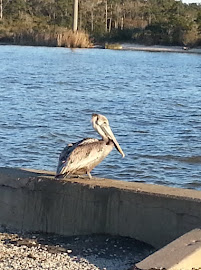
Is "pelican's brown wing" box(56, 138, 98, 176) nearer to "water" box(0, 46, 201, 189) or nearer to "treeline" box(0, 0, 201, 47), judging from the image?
"water" box(0, 46, 201, 189)

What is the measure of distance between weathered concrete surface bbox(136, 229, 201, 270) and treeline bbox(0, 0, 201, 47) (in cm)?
5246

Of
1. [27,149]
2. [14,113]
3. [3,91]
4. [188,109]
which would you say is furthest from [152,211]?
[3,91]

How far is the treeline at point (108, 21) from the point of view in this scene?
6388 centimetres

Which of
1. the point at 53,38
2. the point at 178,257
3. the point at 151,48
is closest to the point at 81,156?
the point at 178,257

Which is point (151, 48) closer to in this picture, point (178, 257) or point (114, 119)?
point (114, 119)

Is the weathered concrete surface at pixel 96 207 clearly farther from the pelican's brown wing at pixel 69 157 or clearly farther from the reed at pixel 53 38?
the reed at pixel 53 38

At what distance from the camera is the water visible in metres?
9.85

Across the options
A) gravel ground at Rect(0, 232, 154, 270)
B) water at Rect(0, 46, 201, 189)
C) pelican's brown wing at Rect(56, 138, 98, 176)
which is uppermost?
pelican's brown wing at Rect(56, 138, 98, 176)

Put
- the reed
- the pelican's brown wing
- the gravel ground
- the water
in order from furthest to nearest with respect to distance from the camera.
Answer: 1. the reed
2. the water
3. the pelican's brown wing
4. the gravel ground

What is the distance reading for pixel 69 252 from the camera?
16.7 feet

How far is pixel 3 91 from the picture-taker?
66.0 ft

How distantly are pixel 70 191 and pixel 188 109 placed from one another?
37.3 ft

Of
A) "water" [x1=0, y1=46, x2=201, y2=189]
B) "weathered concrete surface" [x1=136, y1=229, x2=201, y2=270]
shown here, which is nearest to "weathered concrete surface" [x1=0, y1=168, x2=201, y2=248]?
"weathered concrete surface" [x1=136, y1=229, x2=201, y2=270]

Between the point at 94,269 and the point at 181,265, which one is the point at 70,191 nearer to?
the point at 94,269
